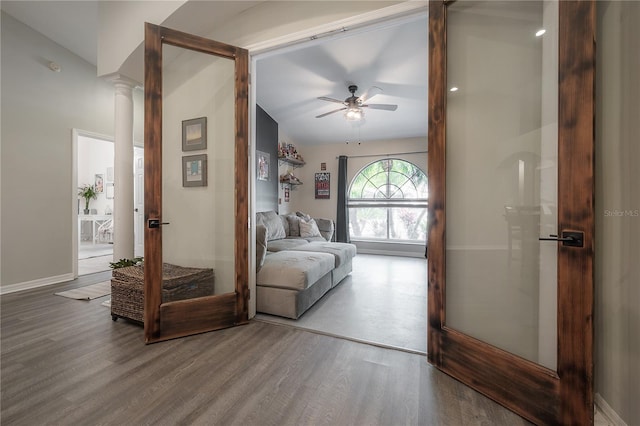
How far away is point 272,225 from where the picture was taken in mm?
4535

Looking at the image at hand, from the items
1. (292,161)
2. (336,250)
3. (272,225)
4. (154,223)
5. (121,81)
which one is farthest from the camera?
(292,161)

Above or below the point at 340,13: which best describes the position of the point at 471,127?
below

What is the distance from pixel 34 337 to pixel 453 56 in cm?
358

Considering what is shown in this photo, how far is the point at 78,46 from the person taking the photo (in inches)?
141

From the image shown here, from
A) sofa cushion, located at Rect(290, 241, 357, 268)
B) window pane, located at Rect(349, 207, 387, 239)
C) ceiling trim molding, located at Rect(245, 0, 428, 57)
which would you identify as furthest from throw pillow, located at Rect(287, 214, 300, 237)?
ceiling trim molding, located at Rect(245, 0, 428, 57)

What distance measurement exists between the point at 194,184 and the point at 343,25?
1793mm

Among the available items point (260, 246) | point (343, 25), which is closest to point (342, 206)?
point (260, 246)

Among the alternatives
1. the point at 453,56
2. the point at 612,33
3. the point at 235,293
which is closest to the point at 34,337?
the point at 235,293

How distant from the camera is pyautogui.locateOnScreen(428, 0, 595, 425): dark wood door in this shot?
3.84 ft

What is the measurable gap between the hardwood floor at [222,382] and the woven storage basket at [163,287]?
19cm

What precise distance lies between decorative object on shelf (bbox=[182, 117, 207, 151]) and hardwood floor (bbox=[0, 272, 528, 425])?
1607 millimetres

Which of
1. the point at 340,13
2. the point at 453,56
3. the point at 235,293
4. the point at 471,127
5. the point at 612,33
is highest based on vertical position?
the point at 340,13

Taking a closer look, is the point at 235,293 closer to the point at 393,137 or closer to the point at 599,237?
the point at 599,237

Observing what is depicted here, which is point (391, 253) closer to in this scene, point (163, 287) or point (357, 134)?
point (357, 134)
